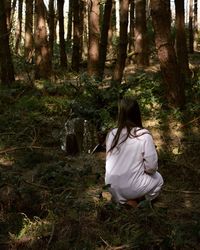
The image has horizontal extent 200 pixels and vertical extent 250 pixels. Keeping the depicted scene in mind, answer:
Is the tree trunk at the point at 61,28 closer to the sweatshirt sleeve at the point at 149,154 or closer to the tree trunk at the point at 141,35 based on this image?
the tree trunk at the point at 141,35

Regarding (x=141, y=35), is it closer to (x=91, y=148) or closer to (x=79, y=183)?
(x=91, y=148)

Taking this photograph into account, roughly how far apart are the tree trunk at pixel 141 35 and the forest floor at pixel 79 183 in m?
4.83

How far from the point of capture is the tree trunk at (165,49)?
9875mm

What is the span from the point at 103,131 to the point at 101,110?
704mm

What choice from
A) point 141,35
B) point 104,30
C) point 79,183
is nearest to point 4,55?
point 104,30

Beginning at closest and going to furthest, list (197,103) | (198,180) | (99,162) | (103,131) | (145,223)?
(145,223)
(198,180)
(99,162)
(103,131)
(197,103)

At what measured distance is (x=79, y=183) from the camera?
293 inches

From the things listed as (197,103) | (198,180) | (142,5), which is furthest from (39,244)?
(142,5)

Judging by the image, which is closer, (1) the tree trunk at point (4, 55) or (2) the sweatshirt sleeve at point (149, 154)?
(2) the sweatshirt sleeve at point (149, 154)

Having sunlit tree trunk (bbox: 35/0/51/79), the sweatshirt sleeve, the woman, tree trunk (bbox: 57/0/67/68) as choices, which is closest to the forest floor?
the woman

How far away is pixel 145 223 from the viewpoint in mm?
4637

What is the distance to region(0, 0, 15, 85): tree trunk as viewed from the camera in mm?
12914

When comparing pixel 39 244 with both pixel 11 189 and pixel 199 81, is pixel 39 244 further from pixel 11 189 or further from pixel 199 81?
pixel 199 81

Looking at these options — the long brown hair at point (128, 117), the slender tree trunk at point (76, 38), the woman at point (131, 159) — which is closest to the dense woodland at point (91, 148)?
the woman at point (131, 159)
